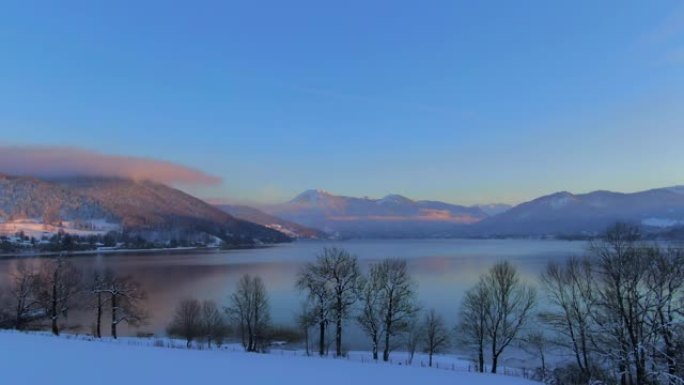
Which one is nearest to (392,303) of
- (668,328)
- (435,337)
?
(435,337)

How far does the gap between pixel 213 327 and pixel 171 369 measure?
991 inches

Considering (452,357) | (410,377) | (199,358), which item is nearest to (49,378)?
(199,358)

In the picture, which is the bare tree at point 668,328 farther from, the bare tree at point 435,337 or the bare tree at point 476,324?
the bare tree at point 435,337

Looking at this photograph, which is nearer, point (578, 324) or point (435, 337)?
point (578, 324)

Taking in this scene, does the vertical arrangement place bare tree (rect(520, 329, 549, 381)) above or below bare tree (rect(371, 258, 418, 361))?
below

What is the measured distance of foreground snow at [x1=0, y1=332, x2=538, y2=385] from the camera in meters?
14.1

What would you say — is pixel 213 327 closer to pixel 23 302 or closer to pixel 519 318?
pixel 23 302

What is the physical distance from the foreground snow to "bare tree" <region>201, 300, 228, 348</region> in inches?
682

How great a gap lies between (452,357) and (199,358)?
2037 centimetres

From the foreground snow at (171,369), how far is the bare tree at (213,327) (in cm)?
1731

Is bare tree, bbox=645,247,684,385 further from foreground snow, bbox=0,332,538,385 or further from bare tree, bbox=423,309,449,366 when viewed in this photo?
bare tree, bbox=423,309,449,366

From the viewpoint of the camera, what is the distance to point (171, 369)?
15.8m

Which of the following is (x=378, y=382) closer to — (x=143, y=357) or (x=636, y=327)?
(x=143, y=357)

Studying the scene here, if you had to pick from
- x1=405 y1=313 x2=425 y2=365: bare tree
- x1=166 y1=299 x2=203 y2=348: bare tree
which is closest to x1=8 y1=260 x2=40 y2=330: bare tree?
x1=166 y1=299 x2=203 y2=348: bare tree
